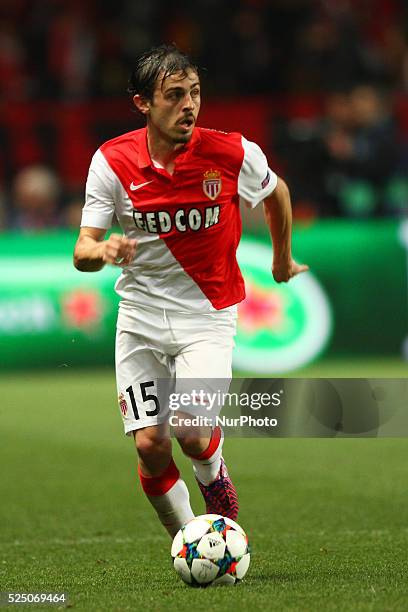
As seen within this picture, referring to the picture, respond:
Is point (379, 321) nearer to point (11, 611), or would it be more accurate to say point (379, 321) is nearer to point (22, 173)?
point (22, 173)

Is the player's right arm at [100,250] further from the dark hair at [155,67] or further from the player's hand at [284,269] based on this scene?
the player's hand at [284,269]

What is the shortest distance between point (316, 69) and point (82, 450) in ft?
23.7

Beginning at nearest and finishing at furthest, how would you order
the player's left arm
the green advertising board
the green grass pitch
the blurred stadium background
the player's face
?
the green grass pitch, the player's face, the player's left arm, the green advertising board, the blurred stadium background

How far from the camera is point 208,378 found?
205 inches

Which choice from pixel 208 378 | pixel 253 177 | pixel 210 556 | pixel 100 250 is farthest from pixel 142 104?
pixel 210 556

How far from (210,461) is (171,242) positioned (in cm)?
92

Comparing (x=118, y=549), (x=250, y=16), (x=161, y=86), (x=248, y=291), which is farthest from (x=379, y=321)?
(x=161, y=86)

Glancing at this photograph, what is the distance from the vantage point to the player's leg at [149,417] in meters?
5.25

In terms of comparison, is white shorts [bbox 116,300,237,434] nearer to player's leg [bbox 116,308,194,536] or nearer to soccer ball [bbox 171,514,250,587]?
player's leg [bbox 116,308,194,536]

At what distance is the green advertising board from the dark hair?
6226 mm

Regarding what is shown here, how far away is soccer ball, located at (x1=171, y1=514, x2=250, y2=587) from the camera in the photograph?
4.91 m

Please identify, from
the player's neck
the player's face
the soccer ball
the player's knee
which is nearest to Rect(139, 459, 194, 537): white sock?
the player's knee

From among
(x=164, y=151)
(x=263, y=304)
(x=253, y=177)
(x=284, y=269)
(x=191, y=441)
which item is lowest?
(x=263, y=304)

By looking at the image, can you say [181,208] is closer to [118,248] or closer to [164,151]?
[164,151]
